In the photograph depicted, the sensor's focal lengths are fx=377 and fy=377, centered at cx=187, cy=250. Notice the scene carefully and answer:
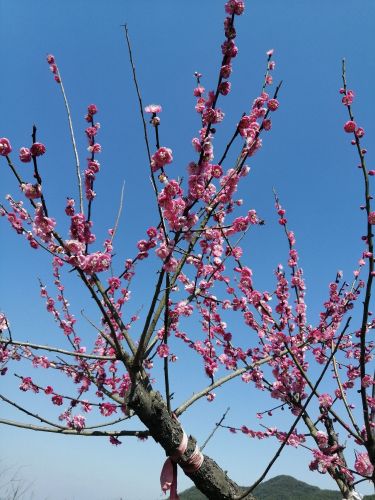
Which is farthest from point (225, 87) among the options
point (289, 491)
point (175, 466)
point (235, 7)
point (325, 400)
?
point (289, 491)

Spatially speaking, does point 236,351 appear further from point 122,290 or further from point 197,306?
point 122,290

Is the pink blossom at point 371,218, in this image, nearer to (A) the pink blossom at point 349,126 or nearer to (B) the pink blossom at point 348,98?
(A) the pink blossom at point 349,126

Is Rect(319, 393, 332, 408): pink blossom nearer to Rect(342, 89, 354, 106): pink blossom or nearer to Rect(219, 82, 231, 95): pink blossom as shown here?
Rect(342, 89, 354, 106): pink blossom

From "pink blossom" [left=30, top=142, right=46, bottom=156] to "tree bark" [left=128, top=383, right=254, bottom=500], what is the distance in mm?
1532

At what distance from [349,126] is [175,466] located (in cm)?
304

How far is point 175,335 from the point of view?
5.67 meters

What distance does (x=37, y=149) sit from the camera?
223 cm

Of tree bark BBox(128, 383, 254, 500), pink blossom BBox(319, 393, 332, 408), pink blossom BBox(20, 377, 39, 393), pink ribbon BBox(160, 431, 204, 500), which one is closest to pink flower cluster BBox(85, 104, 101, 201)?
tree bark BBox(128, 383, 254, 500)

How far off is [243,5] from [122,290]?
3602 mm

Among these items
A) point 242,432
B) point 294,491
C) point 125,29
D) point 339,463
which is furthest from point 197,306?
point 294,491

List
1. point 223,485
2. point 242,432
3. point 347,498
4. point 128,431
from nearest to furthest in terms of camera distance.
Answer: point 223,485 < point 128,431 < point 347,498 < point 242,432

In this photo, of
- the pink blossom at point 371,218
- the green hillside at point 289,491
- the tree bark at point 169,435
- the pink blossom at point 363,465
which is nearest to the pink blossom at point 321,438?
the pink blossom at point 363,465

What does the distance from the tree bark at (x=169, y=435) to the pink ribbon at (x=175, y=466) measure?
2 cm

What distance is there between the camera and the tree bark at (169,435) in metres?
2.30
